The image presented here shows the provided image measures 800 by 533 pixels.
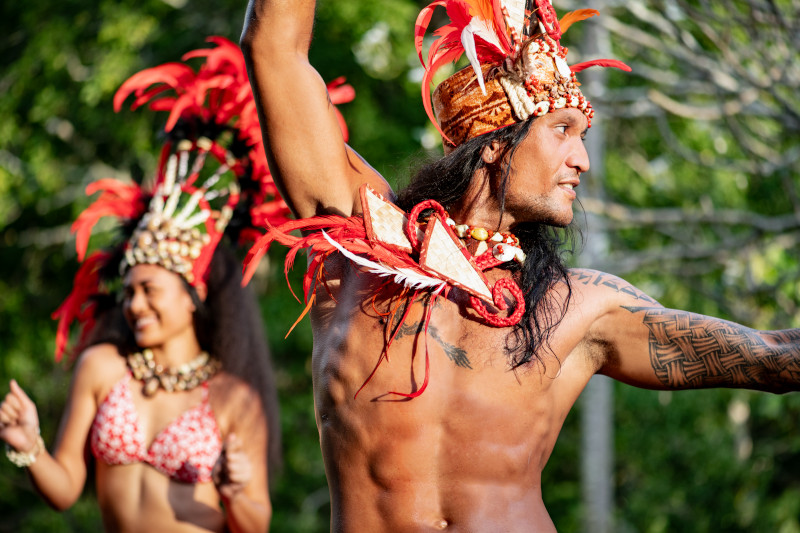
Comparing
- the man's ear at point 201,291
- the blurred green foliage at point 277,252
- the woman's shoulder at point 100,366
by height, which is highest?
the man's ear at point 201,291

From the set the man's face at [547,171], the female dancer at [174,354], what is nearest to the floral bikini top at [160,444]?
the female dancer at [174,354]

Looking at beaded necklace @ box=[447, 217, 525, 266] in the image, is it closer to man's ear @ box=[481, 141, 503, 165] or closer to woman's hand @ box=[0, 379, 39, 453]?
man's ear @ box=[481, 141, 503, 165]

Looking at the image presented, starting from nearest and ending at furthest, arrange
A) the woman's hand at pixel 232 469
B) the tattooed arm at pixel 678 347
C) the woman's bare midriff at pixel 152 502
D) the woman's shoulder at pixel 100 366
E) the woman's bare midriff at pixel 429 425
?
1. the woman's bare midriff at pixel 429 425
2. the tattooed arm at pixel 678 347
3. the woman's hand at pixel 232 469
4. the woman's bare midriff at pixel 152 502
5. the woman's shoulder at pixel 100 366

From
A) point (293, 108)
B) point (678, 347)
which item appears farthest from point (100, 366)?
point (678, 347)

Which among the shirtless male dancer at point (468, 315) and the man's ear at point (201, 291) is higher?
the shirtless male dancer at point (468, 315)

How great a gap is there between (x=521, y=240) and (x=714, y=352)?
57cm

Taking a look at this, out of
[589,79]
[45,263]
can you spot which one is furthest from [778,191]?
[45,263]

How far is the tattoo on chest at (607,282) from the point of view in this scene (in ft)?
8.11

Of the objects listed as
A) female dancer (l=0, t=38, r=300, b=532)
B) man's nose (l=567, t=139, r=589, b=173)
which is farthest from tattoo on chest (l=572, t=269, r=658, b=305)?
female dancer (l=0, t=38, r=300, b=532)

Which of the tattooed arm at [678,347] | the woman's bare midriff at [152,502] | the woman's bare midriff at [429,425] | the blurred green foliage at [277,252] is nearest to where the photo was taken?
the woman's bare midriff at [429,425]

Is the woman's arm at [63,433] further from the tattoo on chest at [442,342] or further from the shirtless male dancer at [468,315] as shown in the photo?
the tattoo on chest at [442,342]

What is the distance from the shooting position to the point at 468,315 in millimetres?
2324

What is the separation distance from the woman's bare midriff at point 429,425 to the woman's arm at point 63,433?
5.71 feet

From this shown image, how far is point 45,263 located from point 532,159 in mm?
8412
